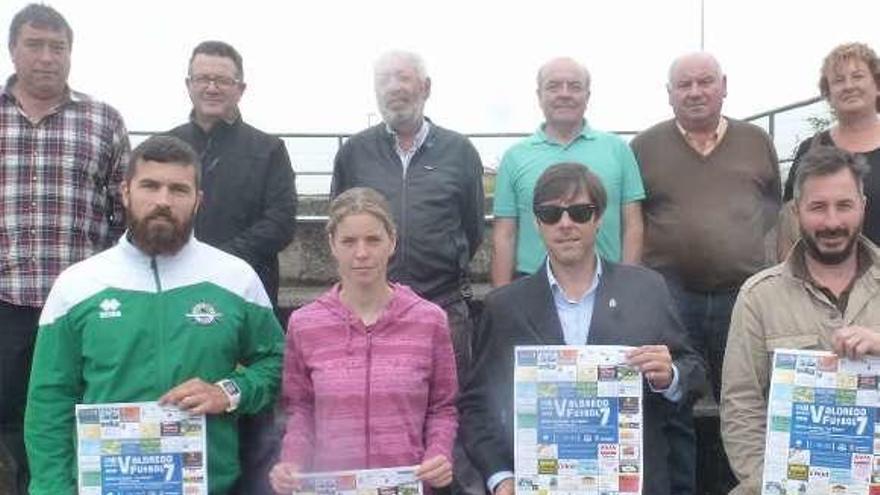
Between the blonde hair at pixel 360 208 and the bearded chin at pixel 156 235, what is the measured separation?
60cm

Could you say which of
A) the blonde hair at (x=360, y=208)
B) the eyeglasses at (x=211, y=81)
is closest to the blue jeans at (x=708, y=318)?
the blonde hair at (x=360, y=208)

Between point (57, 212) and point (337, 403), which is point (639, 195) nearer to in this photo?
point (337, 403)

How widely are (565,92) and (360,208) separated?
189 centimetres

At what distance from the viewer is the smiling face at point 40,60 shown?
209 inches

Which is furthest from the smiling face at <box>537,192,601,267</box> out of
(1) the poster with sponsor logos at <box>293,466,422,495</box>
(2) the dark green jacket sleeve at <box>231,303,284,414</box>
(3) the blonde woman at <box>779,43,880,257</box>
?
(3) the blonde woman at <box>779,43,880,257</box>

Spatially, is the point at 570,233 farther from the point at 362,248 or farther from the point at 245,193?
the point at 245,193

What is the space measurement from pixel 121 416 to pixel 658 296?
2155 millimetres

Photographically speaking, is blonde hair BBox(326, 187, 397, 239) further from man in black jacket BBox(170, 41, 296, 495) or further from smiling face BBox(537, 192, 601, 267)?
man in black jacket BBox(170, 41, 296, 495)

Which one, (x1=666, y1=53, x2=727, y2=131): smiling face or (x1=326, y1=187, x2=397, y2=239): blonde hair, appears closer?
(x1=326, y1=187, x2=397, y2=239): blonde hair

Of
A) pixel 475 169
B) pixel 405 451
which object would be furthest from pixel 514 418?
pixel 475 169

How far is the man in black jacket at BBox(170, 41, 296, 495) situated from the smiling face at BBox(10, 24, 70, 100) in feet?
2.19

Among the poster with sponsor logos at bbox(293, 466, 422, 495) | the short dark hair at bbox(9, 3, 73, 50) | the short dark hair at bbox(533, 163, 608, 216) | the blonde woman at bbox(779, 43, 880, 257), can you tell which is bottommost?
the poster with sponsor logos at bbox(293, 466, 422, 495)

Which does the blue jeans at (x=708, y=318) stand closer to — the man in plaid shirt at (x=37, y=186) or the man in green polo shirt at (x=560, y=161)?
the man in green polo shirt at (x=560, y=161)

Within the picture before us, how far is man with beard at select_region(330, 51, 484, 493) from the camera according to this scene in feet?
18.9
